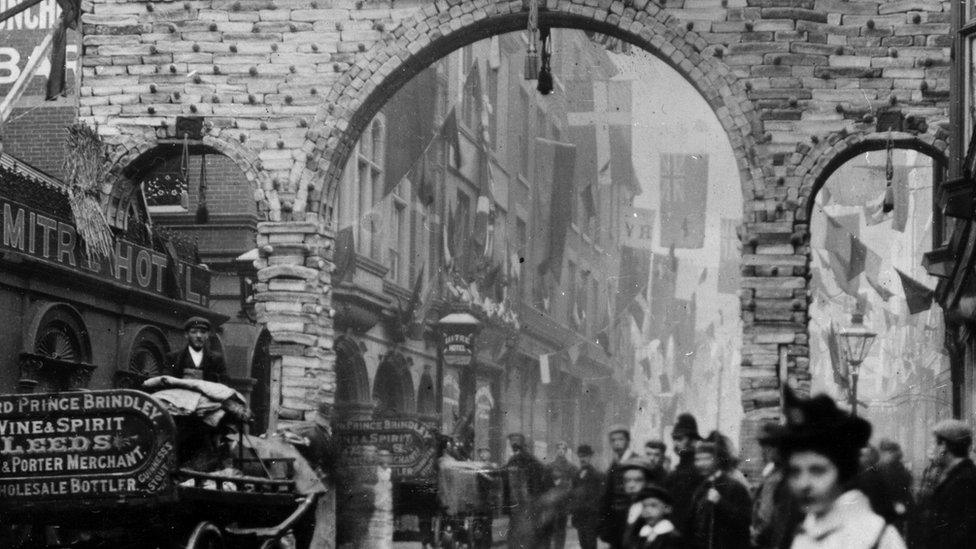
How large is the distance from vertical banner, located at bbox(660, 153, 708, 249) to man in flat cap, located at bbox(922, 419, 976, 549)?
29741 mm

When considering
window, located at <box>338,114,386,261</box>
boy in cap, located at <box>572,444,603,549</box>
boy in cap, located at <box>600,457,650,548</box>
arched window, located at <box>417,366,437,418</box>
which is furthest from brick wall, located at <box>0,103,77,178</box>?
boy in cap, located at <box>600,457,650,548</box>

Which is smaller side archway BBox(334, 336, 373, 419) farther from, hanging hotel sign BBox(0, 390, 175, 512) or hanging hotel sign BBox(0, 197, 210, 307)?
hanging hotel sign BBox(0, 390, 175, 512)

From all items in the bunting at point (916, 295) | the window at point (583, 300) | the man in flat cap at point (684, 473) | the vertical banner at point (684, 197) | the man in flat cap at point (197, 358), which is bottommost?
the man in flat cap at point (684, 473)

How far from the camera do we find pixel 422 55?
20.2 m

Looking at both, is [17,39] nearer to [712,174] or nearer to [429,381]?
[429,381]

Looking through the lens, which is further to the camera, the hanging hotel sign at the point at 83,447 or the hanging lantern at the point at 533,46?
the hanging lantern at the point at 533,46

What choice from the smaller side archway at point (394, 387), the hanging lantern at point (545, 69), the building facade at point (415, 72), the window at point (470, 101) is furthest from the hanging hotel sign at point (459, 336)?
the window at point (470, 101)

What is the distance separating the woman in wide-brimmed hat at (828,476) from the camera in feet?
17.0

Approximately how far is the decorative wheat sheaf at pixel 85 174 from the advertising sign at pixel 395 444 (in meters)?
4.98

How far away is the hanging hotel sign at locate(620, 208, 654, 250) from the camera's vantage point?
47291 millimetres

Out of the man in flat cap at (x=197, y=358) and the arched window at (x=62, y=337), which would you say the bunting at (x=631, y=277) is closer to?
the arched window at (x=62, y=337)

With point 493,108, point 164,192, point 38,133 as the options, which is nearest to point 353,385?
point 164,192

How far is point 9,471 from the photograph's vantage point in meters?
10.1

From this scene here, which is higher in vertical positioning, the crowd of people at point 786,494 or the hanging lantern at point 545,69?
the hanging lantern at point 545,69
